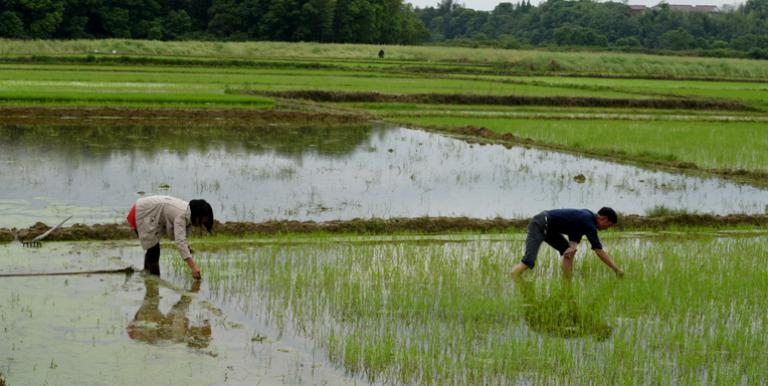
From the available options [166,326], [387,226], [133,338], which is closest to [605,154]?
[387,226]

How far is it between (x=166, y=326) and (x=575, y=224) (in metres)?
3.09

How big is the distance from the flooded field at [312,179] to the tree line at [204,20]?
113 feet

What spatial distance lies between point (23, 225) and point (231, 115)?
11068mm

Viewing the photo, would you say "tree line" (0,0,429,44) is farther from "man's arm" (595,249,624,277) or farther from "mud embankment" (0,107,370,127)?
"man's arm" (595,249,624,277)

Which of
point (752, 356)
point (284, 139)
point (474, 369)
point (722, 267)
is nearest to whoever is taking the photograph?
point (474, 369)

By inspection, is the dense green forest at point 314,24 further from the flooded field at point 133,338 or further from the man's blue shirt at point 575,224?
the man's blue shirt at point 575,224

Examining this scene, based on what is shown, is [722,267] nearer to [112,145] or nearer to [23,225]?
[23,225]

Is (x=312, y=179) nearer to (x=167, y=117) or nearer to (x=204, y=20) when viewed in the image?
(x=167, y=117)

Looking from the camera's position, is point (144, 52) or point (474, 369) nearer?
point (474, 369)

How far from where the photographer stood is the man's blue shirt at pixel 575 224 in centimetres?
736

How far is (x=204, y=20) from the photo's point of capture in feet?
194

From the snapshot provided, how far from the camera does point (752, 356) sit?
5.98 m

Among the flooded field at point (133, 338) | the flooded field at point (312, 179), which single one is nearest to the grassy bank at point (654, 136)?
the flooded field at point (312, 179)

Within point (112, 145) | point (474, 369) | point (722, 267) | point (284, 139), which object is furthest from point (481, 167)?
point (474, 369)
